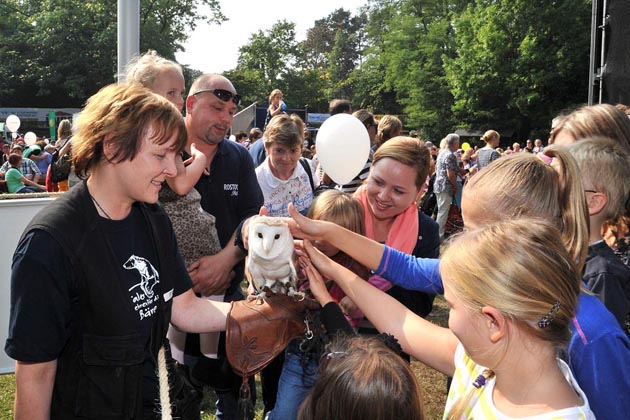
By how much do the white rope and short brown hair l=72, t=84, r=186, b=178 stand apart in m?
0.68

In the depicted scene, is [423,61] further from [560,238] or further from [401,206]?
[560,238]

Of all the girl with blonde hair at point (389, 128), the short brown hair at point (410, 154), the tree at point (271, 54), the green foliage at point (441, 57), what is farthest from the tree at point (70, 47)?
the short brown hair at point (410, 154)

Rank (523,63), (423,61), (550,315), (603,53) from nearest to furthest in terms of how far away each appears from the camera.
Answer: (550,315) < (603,53) < (523,63) < (423,61)

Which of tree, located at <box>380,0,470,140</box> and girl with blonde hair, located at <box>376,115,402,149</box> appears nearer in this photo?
girl with blonde hair, located at <box>376,115,402,149</box>

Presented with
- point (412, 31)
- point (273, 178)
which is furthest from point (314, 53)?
point (273, 178)

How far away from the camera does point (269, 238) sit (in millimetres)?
1910

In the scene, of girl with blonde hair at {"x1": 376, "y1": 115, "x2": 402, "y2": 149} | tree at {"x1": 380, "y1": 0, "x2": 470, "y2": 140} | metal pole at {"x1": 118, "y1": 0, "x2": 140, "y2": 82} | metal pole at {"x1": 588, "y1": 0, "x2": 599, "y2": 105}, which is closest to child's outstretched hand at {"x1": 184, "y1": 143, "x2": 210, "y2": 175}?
metal pole at {"x1": 118, "y1": 0, "x2": 140, "y2": 82}

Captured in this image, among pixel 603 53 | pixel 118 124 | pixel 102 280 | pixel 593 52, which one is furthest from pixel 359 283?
pixel 593 52

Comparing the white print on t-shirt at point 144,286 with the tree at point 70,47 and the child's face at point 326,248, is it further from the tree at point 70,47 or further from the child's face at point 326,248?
the tree at point 70,47

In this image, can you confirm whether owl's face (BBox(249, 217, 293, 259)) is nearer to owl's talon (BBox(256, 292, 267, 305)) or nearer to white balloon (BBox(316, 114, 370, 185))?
owl's talon (BBox(256, 292, 267, 305))

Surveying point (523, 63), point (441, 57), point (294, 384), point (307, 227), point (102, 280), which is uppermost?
point (441, 57)

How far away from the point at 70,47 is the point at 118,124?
1723 inches

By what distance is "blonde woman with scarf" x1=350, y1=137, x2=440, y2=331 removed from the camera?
8.29 feet

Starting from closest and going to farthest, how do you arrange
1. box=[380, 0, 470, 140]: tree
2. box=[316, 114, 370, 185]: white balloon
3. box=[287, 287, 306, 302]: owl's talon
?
1. box=[287, 287, 306, 302]: owl's talon
2. box=[316, 114, 370, 185]: white balloon
3. box=[380, 0, 470, 140]: tree
